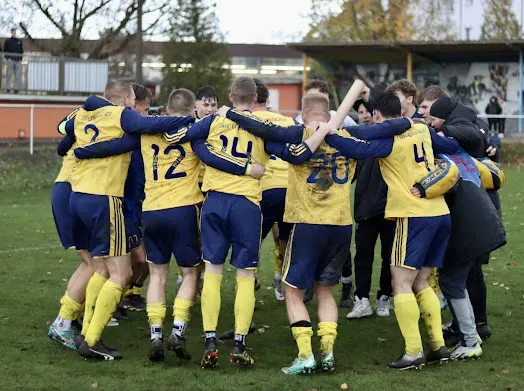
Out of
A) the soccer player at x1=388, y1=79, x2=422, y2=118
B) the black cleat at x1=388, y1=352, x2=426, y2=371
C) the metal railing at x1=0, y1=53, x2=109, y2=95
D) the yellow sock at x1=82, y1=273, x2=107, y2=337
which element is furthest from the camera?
the metal railing at x1=0, y1=53, x2=109, y2=95

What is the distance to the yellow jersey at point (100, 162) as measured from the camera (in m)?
7.43

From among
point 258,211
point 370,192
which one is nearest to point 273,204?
point 370,192

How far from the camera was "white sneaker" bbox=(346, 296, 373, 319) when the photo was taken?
29.2 ft

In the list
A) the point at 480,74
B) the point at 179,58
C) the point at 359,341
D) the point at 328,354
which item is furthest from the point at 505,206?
the point at 179,58

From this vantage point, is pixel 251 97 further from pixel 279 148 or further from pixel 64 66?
pixel 64 66

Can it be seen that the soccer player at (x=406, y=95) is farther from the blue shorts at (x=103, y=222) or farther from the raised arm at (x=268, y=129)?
the blue shorts at (x=103, y=222)

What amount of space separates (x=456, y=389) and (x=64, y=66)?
94.5 ft

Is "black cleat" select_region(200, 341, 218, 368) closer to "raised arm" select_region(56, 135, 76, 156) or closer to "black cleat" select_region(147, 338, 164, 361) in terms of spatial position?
"black cleat" select_region(147, 338, 164, 361)

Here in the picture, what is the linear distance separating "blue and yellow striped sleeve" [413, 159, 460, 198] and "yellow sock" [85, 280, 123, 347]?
107 inches

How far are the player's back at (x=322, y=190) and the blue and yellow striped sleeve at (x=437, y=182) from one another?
2.03 ft

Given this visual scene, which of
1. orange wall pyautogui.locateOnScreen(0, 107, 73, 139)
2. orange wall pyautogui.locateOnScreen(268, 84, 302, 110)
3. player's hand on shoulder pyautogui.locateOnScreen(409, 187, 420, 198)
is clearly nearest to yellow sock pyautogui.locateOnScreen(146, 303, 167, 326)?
player's hand on shoulder pyautogui.locateOnScreen(409, 187, 420, 198)

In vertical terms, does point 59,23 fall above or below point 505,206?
above

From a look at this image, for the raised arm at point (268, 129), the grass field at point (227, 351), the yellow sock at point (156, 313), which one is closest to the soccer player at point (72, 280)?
the grass field at point (227, 351)

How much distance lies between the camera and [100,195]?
24.5 feet
